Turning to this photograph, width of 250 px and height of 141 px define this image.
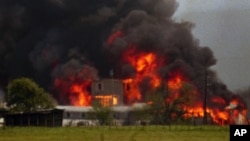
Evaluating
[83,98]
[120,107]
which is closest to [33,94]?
[120,107]

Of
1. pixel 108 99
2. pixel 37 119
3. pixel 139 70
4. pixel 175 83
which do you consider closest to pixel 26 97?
pixel 37 119

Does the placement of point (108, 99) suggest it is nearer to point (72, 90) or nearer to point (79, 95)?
point (79, 95)

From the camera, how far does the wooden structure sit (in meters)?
88.3

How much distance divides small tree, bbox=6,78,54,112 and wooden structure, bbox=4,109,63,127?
23.6ft

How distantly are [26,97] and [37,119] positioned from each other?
1333 cm

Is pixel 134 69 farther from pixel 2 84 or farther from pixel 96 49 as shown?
pixel 2 84

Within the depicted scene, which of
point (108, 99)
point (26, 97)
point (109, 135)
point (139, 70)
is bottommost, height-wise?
point (109, 135)

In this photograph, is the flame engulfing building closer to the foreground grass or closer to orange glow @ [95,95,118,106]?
orange glow @ [95,95,118,106]

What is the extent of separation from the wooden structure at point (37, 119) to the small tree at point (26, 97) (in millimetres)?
7199

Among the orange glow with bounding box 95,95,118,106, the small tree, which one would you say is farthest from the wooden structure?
the orange glow with bounding box 95,95,118,106

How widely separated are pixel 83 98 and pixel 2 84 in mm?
25362

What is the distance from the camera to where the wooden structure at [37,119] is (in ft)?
290

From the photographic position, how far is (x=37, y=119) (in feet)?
290

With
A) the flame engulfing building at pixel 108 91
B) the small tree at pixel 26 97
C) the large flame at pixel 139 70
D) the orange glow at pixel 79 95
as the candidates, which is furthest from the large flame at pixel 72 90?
the small tree at pixel 26 97
